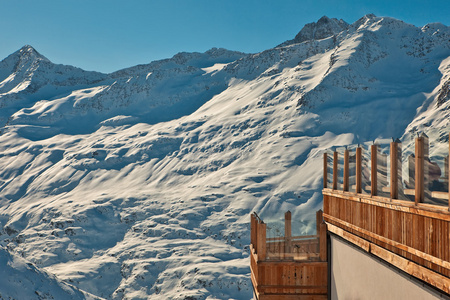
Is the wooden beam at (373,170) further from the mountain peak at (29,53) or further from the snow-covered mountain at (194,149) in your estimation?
the mountain peak at (29,53)

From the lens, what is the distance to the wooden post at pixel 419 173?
635 cm

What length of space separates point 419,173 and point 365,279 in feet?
10.8

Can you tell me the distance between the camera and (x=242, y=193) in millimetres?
77688

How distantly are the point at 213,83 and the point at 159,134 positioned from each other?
87.6ft

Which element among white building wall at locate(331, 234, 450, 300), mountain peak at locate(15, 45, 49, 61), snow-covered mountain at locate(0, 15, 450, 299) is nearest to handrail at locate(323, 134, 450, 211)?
white building wall at locate(331, 234, 450, 300)

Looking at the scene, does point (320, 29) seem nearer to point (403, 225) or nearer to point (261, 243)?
point (261, 243)

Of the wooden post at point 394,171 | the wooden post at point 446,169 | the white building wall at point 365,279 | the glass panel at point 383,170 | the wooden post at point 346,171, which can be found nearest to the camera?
the wooden post at point 446,169

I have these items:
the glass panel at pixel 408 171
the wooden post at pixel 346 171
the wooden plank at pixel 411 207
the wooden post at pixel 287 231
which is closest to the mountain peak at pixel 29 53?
the wooden post at pixel 287 231

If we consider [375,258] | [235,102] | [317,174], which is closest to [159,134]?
[235,102]

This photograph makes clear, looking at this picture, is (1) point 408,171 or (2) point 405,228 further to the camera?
(1) point 408,171

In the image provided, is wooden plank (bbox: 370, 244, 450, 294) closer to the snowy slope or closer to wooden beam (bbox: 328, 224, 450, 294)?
wooden beam (bbox: 328, 224, 450, 294)

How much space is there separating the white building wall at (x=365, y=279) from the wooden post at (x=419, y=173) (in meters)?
1.21

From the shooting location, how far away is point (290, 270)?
11.1 metres

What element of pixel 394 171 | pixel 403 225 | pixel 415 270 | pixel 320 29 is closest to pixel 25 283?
pixel 394 171
